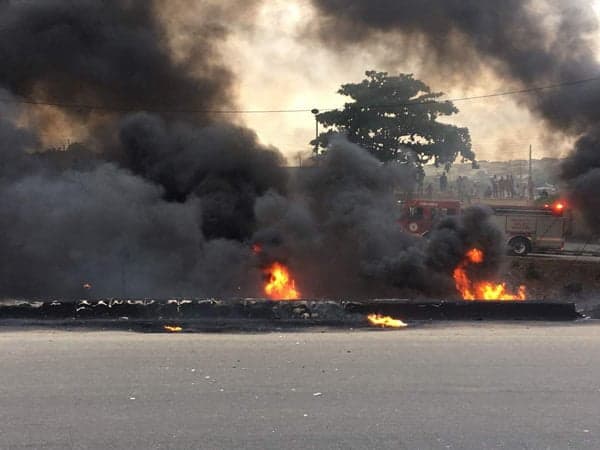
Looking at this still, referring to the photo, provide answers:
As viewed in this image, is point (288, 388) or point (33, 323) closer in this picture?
point (288, 388)

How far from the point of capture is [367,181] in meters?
15.9

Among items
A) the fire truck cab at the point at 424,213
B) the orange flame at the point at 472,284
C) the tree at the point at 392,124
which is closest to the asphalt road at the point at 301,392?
the orange flame at the point at 472,284

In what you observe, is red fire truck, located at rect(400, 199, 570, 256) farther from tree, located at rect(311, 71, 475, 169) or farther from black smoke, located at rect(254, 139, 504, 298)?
black smoke, located at rect(254, 139, 504, 298)

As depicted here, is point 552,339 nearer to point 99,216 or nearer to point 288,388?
point 288,388

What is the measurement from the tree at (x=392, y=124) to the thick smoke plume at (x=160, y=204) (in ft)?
26.9

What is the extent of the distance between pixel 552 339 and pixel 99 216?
10.7m

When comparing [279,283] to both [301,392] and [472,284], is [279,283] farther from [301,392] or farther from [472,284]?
[301,392]

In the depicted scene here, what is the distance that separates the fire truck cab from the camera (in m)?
22.2

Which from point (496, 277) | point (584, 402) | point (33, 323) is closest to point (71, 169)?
→ point (33, 323)

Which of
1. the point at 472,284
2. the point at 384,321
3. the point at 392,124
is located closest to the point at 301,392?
the point at 384,321

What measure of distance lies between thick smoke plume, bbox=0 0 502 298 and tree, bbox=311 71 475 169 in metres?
8.21

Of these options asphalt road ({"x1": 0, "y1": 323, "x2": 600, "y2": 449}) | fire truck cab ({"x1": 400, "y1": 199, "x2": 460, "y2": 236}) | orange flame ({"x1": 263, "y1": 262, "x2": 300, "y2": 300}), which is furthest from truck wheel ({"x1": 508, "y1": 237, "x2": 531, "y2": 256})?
asphalt road ({"x1": 0, "y1": 323, "x2": 600, "y2": 449})

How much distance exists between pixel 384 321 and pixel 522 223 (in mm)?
14117

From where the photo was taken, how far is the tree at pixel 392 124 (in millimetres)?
25422
